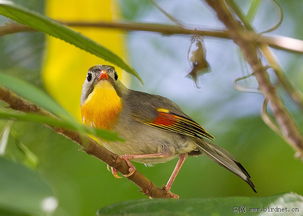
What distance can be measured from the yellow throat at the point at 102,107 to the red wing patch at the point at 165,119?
232 mm

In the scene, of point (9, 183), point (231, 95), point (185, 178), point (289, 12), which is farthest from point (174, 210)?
point (289, 12)

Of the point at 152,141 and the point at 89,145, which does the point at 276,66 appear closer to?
the point at 89,145

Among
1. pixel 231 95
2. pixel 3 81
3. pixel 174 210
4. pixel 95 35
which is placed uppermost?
pixel 231 95

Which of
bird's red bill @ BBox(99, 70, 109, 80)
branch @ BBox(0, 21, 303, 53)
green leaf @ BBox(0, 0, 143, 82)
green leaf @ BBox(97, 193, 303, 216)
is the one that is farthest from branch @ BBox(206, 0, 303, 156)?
bird's red bill @ BBox(99, 70, 109, 80)

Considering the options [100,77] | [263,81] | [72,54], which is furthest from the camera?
[100,77]

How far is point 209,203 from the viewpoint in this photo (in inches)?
82.7

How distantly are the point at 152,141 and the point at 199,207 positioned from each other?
5.57ft

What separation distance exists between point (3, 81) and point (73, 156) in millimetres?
2680

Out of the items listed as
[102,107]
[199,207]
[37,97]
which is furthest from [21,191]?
[102,107]

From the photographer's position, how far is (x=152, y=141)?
148 inches

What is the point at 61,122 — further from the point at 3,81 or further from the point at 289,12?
the point at 289,12

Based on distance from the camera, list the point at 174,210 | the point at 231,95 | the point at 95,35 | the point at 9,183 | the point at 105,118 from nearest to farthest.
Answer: the point at 9,183
the point at 174,210
the point at 95,35
the point at 105,118
the point at 231,95

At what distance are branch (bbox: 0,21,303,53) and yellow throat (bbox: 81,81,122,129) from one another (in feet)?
2.69

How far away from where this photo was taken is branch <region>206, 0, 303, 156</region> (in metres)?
2.04
